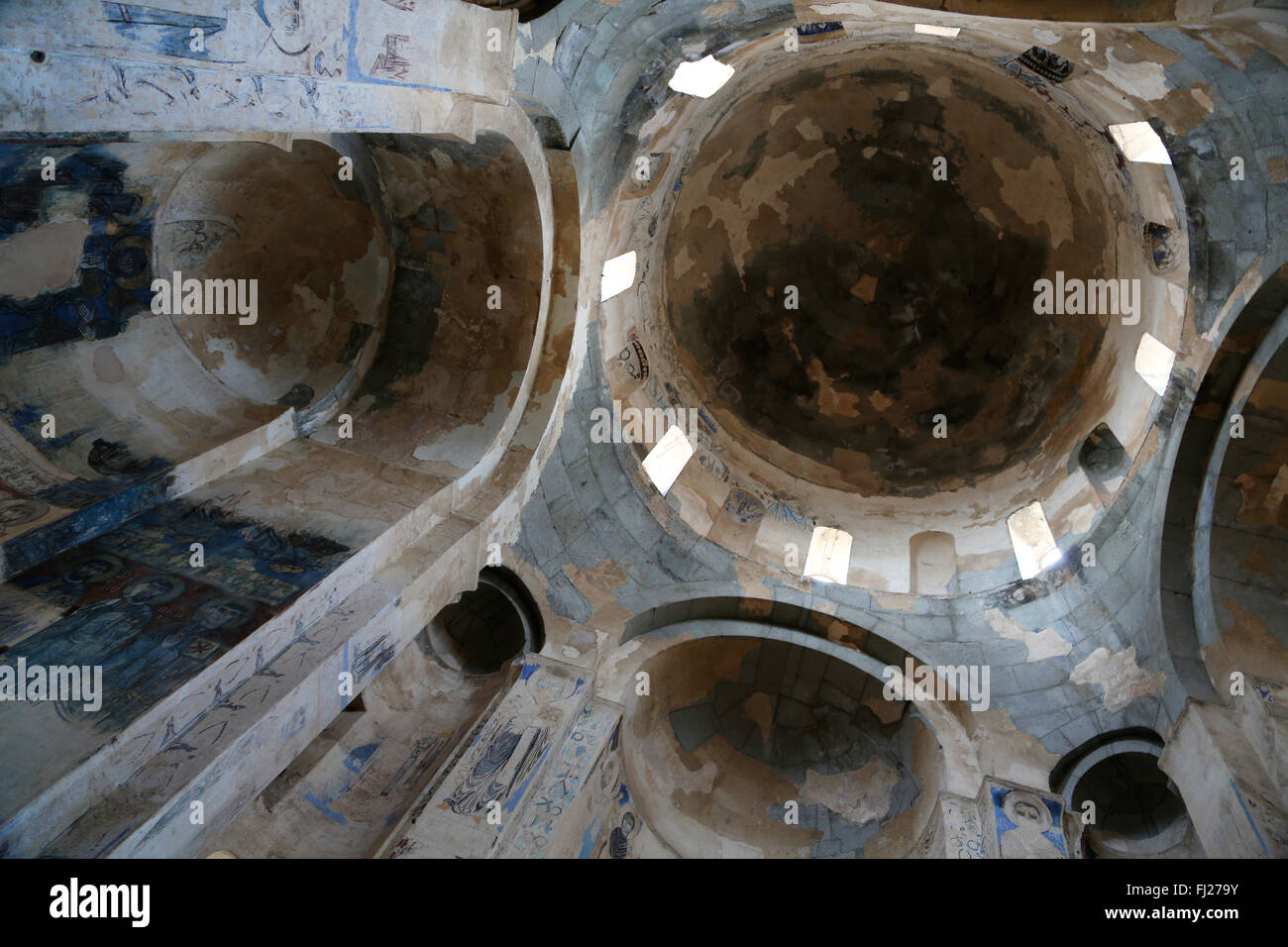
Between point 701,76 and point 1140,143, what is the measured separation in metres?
4.90

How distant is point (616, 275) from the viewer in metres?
11.0

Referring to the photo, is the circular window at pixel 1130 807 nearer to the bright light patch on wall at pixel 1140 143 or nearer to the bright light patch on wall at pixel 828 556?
the bright light patch on wall at pixel 828 556

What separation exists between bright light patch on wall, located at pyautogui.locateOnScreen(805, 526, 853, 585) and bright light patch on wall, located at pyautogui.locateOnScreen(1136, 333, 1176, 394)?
13.9 feet

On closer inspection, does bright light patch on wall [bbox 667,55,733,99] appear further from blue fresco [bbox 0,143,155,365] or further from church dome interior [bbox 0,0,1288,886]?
blue fresco [bbox 0,143,155,365]

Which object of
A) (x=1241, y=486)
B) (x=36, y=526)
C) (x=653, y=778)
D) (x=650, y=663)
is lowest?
(x=653, y=778)

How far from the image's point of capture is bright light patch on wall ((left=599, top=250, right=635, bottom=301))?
10.5 meters

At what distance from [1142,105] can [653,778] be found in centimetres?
895

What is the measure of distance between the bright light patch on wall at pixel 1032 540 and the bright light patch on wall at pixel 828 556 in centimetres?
217

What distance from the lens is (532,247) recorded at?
8797mm

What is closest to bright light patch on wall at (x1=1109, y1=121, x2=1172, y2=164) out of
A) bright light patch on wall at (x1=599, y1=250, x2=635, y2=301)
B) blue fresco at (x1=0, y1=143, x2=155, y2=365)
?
bright light patch on wall at (x1=599, y1=250, x2=635, y2=301)

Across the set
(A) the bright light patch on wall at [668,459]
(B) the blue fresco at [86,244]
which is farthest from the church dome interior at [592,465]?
(A) the bright light patch on wall at [668,459]

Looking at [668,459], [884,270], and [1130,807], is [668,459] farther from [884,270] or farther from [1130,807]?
[1130,807]

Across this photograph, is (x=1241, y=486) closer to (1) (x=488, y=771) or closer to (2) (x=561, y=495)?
(2) (x=561, y=495)

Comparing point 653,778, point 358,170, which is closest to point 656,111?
point 358,170
